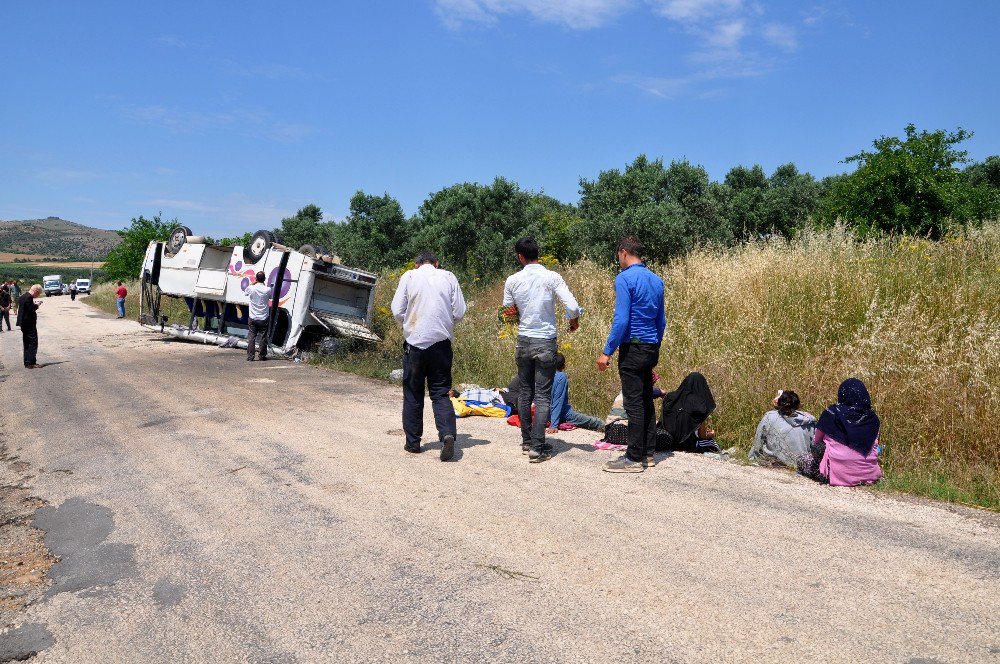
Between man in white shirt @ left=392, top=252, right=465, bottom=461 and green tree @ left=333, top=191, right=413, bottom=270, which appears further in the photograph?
green tree @ left=333, top=191, right=413, bottom=270

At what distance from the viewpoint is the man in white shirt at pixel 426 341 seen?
6.34 meters

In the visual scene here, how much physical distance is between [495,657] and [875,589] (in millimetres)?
2025

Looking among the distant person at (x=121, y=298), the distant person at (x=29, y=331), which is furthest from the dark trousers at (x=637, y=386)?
the distant person at (x=121, y=298)

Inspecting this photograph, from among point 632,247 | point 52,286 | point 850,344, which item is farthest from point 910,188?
point 52,286

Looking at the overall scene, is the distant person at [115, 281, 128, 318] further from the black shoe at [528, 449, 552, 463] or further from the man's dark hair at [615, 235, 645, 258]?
the man's dark hair at [615, 235, 645, 258]

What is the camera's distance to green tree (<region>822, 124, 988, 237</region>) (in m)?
15.6

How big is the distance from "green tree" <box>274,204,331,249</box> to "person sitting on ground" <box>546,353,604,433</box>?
31.0 meters

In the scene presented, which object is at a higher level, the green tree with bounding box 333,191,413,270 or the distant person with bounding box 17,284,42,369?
the green tree with bounding box 333,191,413,270

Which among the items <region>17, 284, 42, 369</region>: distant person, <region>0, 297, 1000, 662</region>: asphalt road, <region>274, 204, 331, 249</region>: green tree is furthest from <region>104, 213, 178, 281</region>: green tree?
<region>0, 297, 1000, 662</region>: asphalt road

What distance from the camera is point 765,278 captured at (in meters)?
9.76

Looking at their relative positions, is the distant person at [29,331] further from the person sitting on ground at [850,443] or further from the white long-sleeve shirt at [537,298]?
the person sitting on ground at [850,443]

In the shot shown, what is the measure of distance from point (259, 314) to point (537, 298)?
9.54 metres

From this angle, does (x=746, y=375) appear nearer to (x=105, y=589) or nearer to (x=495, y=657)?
(x=495, y=657)

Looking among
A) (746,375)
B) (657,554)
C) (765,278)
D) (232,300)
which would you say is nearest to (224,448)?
(657,554)
